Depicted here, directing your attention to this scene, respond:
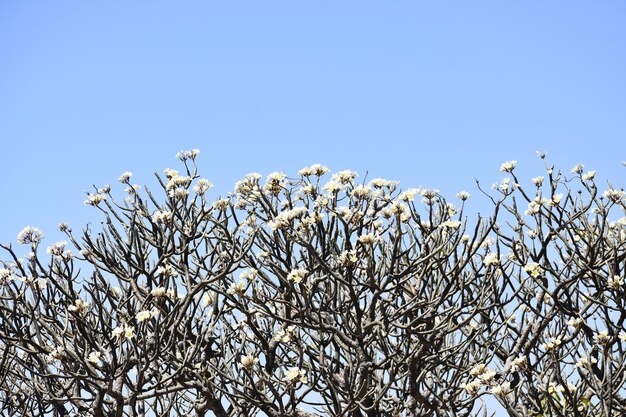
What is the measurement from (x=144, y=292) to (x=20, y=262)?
4.11 feet

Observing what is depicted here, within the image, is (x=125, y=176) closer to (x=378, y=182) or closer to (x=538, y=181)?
(x=378, y=182)

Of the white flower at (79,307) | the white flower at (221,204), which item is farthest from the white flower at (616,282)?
the white flower at (79,307)

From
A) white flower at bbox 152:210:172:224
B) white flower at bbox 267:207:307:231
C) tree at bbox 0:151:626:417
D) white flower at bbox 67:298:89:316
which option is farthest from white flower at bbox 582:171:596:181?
white flower at bbox 67:298:89:316

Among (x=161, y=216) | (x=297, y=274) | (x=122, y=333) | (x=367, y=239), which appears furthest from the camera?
(x=161, y=216)

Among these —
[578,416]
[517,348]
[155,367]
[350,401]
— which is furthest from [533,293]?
[155,367]

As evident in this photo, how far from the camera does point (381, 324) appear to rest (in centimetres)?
602

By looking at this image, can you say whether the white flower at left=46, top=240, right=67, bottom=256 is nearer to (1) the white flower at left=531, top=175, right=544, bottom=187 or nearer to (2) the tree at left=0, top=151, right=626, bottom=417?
(2) the tree at left=0, top=151, right=626, bottom=417

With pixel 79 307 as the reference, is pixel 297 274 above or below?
below

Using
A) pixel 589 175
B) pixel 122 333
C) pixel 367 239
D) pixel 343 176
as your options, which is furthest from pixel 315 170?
pixel 589 175

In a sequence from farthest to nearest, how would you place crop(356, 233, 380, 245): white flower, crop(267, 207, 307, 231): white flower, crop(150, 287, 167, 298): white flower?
crop(150, 287, 167, 298): white flower < crop(267, 207, 307, 231): white flower < crop(356, 233, 380, 245): white flower

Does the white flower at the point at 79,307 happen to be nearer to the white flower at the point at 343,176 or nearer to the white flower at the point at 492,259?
the white flower at the point at 343,176

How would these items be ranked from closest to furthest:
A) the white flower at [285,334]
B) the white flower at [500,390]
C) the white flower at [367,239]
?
the white flower at [500,390]
the white flower at [367,239]
the white flower at [285,334]

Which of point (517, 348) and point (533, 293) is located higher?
point (533, 293)

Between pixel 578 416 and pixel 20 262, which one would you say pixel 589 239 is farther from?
pixel 20 262
